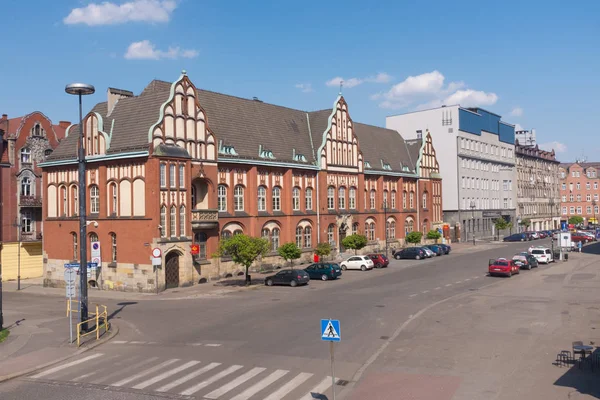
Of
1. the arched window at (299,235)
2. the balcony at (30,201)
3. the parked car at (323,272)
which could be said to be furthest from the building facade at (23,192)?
the parked car at (323,272)

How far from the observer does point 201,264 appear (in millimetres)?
42094

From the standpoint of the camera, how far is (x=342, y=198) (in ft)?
196

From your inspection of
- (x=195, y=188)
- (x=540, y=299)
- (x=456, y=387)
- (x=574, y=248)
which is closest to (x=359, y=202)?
(x=195, y=188)

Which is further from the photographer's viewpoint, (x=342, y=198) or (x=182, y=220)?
(x=342, y=198)

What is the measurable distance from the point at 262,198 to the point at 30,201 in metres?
21.8

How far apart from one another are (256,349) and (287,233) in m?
32.0

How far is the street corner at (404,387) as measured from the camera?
14.6 m

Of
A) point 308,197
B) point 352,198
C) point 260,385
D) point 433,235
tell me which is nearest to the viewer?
point 260,385

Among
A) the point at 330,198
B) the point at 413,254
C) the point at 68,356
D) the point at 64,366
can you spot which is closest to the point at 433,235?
the point at 413,254

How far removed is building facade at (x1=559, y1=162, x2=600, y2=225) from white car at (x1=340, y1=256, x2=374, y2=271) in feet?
334

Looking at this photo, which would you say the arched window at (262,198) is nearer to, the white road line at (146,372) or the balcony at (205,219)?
the balcony at (205,219)

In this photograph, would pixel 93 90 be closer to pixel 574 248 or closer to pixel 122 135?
pixel 122 135

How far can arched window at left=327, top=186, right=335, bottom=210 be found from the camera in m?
57.9

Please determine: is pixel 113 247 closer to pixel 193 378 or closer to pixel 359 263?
pixel 359 263
